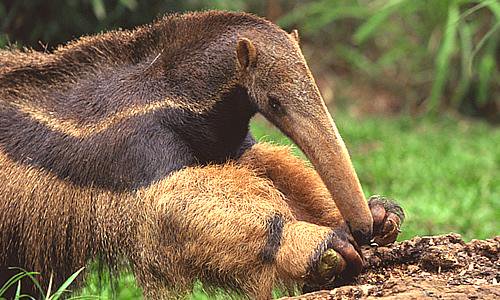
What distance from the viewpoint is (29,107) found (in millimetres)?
5598

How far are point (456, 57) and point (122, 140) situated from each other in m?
11.8


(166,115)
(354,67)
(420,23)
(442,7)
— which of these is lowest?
(354,67)

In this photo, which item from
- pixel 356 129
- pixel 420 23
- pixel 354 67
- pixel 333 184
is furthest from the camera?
pixel 354 67

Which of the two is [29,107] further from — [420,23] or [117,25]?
[420,23]

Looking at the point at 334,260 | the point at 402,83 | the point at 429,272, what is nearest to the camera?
the point at 334,260

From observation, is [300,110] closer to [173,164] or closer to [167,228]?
[173,164]

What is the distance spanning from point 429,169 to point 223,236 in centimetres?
698

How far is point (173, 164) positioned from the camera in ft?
16.7

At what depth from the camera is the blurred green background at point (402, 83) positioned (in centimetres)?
962

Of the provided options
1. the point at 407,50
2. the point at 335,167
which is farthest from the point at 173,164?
the point at 407,50

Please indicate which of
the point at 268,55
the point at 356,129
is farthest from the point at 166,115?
the point at 356,129

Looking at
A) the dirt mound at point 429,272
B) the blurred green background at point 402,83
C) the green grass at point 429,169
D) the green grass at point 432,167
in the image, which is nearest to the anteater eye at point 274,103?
the dirt mound at point 429,272

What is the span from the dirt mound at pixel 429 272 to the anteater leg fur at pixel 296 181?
40 centimetres

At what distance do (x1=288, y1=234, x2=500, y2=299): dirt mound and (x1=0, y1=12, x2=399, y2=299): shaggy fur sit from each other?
0.24 meters
